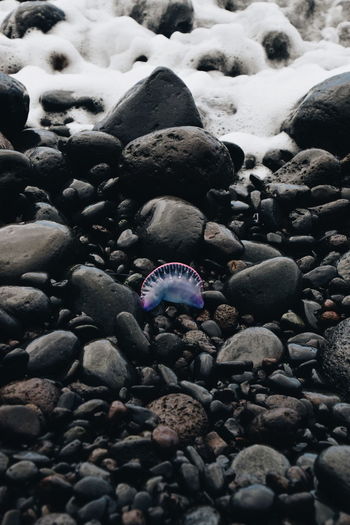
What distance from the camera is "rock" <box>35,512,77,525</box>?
1.99 meters

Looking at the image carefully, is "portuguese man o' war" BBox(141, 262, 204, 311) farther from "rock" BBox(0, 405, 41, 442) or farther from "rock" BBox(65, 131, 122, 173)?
"rock" BBox(65, 131, 122, 173)

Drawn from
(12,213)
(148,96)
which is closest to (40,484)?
(12,213)

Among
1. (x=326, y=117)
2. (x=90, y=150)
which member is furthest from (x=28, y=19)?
(x=326, y=117)

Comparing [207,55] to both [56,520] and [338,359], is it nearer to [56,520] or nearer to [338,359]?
[338,359]

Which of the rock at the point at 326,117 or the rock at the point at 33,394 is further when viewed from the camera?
the rock at the point at 326,117

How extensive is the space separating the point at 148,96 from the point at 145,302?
7.63 feet

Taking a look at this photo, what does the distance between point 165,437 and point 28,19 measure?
6.60m

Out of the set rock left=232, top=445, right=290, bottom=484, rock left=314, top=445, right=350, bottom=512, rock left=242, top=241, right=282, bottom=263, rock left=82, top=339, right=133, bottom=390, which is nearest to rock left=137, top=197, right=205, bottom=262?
rock left=242, top=241, right=282, bottom=263

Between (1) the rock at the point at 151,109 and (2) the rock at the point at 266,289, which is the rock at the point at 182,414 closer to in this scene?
(2) the rock at the point at 266,289

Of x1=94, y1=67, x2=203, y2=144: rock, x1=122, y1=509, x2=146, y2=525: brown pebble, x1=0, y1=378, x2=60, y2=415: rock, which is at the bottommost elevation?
x1=0, y1=378, x2=60, y2=415: rock

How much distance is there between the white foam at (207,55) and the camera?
18.4 feet

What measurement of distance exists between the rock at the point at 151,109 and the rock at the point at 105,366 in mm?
2402

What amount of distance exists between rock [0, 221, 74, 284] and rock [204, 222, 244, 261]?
3.20ft

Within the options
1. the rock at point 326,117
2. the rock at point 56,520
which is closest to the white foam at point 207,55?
the rock at point 326,117
